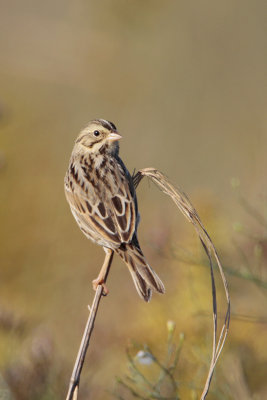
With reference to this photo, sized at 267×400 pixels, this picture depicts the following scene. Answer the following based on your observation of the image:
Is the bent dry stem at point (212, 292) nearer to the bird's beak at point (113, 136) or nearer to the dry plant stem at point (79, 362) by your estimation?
the dry plant stem at point (79, 362)

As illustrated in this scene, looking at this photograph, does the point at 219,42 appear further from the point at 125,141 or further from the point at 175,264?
the point at 175,264

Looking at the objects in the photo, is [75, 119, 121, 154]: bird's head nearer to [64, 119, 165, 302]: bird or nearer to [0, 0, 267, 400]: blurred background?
[64, 119, 165, 302]: bird

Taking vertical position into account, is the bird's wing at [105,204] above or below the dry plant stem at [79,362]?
above

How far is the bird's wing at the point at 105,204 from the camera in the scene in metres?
2.93

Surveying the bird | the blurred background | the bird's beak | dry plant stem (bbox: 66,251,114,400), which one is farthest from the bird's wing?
dry plant stem (bbox: 66,251,114,400)

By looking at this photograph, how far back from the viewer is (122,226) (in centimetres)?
293

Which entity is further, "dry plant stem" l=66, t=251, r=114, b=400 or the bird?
the bird

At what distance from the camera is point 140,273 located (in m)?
2.60

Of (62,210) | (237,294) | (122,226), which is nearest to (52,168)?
(62,210)

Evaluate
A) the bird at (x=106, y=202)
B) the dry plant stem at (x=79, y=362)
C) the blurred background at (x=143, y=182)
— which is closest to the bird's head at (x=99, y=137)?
the bird at (x=106, y=202)

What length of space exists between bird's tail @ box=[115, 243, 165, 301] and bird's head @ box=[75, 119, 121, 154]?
0.99m

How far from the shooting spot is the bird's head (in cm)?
372

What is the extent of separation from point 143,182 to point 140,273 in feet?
15.1

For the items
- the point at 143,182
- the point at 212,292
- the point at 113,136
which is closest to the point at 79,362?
the point at 212,292
